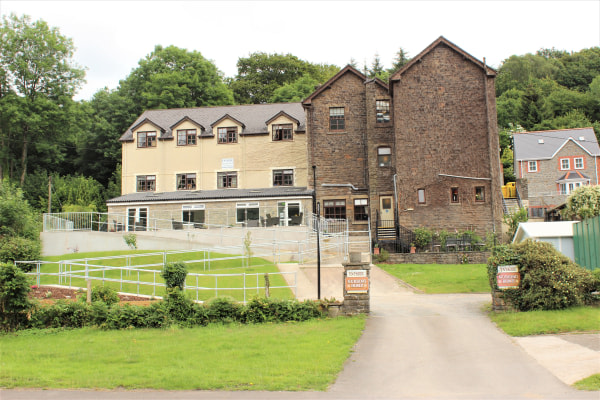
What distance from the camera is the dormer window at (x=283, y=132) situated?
40.8 m

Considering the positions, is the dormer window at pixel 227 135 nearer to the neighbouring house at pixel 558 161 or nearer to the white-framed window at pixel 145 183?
the white-framed window at pixel 145 183

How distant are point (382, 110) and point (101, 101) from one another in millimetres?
37257

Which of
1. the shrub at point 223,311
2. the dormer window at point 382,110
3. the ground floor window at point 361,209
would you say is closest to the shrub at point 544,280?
the shrub at point 223,311

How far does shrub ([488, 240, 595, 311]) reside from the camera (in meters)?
15.0

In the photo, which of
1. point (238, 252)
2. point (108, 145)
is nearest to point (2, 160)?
point (108, 145)

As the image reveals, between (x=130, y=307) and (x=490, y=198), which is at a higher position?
(x=490, y=198)

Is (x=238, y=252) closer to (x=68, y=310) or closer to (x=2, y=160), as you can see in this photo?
(x=68, y=310)

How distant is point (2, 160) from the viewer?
54.4m

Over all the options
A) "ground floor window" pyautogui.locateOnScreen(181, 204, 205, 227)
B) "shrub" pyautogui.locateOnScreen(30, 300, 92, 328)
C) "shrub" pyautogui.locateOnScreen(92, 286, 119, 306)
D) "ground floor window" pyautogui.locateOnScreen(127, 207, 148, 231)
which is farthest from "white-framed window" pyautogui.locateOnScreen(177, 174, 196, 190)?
"shrub" pyautogui.locateOnScreen(30, 300, 92, 328)

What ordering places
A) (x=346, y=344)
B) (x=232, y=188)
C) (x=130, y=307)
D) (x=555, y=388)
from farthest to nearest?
(x=232, y=188)
(x=130, y=307)
(x=346, y=344)
(x=555, y=388)

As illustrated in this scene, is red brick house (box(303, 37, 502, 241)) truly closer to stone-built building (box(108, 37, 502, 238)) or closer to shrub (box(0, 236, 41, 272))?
stone-built building (box(108, 37, 502, 238))

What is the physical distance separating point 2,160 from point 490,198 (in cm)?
4655

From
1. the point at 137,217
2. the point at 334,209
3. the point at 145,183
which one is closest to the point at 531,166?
the point at 334,209

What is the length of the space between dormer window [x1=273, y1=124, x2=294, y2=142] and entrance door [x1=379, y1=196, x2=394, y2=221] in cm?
884
